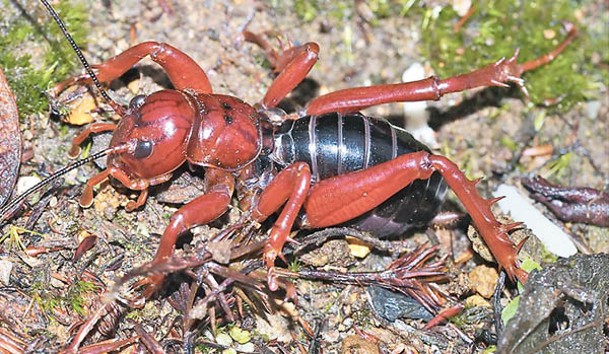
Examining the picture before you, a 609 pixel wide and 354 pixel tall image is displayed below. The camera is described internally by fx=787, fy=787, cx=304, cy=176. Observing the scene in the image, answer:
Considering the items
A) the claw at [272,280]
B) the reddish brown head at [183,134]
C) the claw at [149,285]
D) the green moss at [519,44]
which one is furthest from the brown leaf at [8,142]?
the green moss at [519,44]

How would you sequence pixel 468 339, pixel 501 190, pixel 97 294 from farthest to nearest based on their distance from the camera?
pixel 501 190, pixel 468 339, pixel 97 294

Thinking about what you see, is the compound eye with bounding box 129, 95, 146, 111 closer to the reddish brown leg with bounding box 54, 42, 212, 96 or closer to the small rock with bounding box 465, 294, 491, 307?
the reddish brown leg with bounding box 54, 42, 212, 96

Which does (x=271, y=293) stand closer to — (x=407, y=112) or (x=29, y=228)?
(x=29, y=228)

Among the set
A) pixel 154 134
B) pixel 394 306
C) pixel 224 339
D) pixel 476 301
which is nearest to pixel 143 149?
pixel 154 134

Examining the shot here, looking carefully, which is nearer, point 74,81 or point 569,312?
point 569,312

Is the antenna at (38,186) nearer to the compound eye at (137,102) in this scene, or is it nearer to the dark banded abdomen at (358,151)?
the compound eye at (137,102)

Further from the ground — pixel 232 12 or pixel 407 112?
pixel 232 12

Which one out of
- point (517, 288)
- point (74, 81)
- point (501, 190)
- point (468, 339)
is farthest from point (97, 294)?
point (501, 190)
